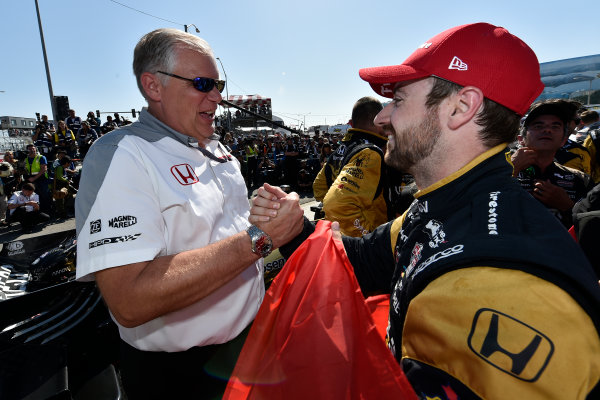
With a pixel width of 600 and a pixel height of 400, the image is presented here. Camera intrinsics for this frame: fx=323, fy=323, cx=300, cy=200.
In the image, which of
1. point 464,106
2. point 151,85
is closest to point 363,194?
point 464,106

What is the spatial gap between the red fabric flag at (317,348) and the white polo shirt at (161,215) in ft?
1.52

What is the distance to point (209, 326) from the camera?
1.58 meters

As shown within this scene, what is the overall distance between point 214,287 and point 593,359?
1.23m

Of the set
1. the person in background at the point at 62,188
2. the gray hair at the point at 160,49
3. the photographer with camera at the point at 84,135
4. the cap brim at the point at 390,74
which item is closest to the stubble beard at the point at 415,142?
the cap brim at the point at 390,74

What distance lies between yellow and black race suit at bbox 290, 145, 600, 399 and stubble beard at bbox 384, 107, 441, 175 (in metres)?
0.37

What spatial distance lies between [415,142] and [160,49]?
1.33 meters

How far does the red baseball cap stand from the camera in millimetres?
1341

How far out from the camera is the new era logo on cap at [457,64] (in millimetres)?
1369

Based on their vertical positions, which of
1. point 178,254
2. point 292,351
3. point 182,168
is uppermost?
point 182,168

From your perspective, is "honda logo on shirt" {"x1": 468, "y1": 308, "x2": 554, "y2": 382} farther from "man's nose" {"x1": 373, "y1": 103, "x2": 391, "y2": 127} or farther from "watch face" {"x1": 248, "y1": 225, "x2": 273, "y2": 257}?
"man's nose" {"x1": 373, "y1": 103, "x2": 391, "y2": 127}

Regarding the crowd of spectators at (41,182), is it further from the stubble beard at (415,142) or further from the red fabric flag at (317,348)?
the stubble beard at (415,142)

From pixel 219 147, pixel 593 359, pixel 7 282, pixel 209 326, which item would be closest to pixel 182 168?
pixel 219 147

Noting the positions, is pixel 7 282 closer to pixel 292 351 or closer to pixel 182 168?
pixel 182 168

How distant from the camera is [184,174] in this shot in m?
1.54
